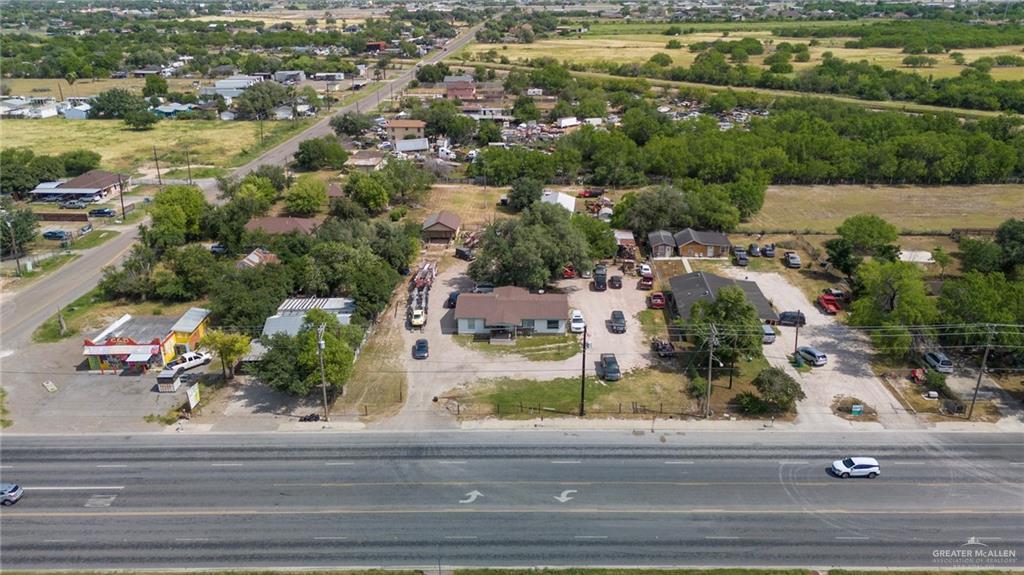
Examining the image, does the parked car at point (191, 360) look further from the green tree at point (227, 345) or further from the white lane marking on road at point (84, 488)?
the white lane marking on road at point (84, 488)

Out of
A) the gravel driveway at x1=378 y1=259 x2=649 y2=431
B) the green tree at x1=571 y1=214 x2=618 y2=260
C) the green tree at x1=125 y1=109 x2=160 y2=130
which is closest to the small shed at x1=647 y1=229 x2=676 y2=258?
the green tree at x1=571 y1=214 x2=618 y2=260

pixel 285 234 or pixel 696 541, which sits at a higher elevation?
pixel 285 234

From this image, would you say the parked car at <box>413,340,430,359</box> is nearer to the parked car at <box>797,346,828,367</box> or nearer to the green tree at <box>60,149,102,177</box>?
the parked car at <box>797,346,828,367</box>

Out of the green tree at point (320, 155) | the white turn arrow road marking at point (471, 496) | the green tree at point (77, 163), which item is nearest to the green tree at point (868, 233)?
the white turn arrow road marking at point (471, 496)

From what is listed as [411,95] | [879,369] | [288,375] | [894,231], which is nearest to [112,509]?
[288,375]

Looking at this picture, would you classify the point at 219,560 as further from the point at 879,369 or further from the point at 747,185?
the point at 747,185
